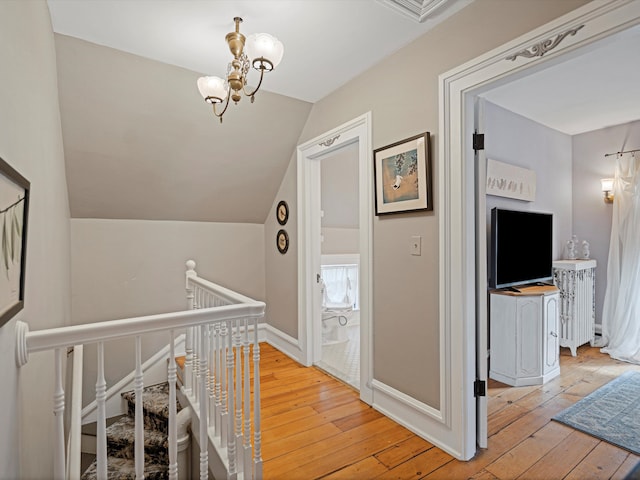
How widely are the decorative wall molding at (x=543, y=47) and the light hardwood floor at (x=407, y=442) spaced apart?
212 centimetres

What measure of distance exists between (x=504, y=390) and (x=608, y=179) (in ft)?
9.41

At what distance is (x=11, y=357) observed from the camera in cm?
101

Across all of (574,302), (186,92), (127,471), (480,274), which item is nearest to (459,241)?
(480,274)

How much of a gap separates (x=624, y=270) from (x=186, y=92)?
15.5 ft

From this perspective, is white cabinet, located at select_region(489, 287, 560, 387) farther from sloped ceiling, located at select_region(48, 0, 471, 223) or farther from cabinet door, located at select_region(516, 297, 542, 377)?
sloped ceiling, located at select_region(48, 0, 471, 223)

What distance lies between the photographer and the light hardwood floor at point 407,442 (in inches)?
70.5

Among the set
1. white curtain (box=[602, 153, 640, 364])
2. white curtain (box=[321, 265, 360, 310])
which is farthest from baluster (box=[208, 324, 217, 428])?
white curtain (box=[602, 153, 640, 364])

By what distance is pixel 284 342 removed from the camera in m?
3.65

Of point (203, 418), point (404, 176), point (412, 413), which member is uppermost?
point (404, 176)

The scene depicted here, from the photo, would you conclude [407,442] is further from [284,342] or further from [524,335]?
[284,342]

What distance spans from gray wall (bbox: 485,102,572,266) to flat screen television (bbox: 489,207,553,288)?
154 mm

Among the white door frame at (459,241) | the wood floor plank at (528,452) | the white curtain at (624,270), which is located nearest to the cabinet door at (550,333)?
the wood floor plank at (528,452)

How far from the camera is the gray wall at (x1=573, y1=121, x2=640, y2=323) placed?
388 cm

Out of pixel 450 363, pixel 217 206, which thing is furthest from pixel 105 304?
pixel 450 363
